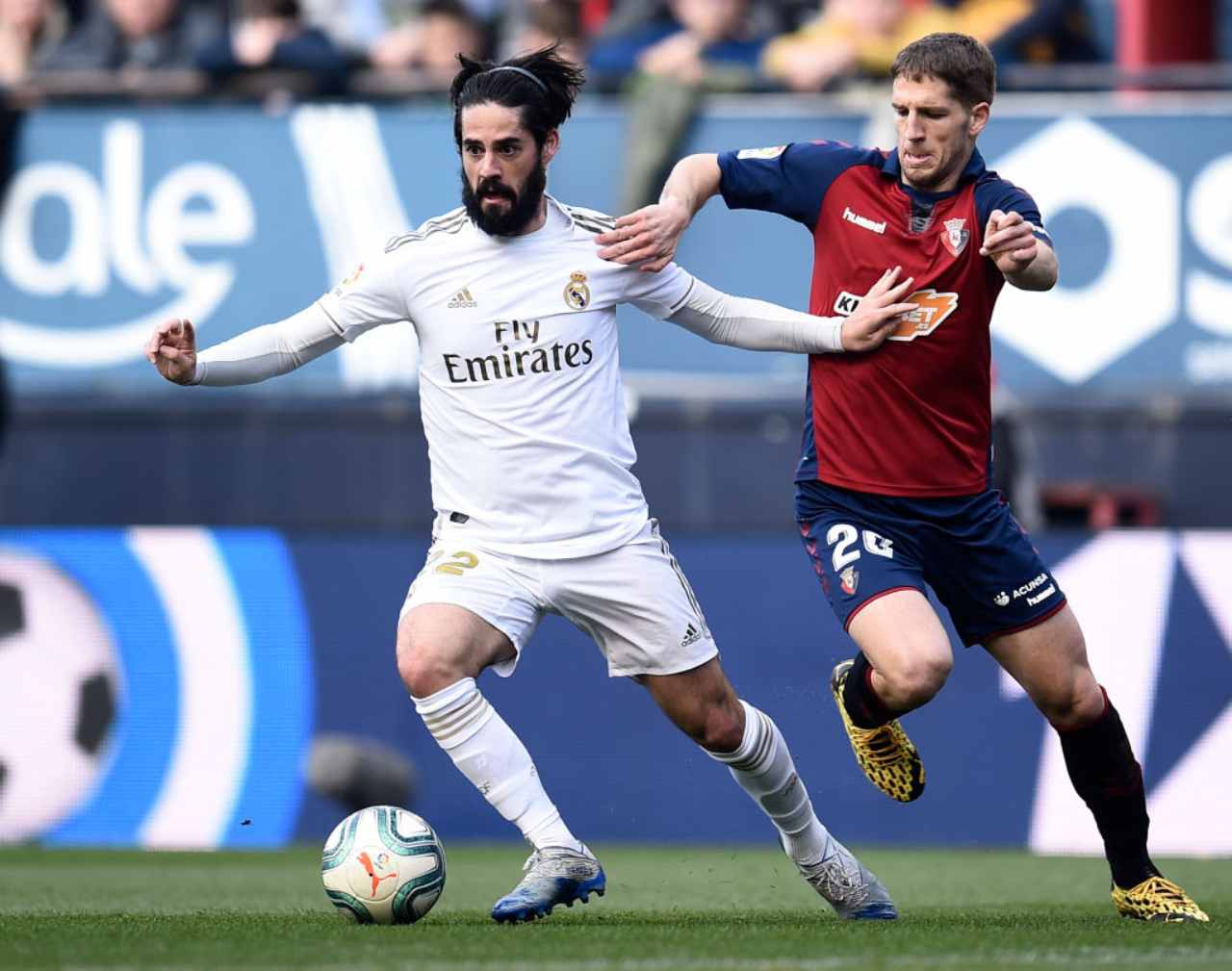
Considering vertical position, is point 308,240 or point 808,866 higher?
point 308,240

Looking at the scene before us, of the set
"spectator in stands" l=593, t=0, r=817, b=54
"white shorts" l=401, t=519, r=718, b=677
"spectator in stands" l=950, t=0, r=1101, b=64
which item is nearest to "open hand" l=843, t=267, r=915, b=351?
"white shorts" l=401, t=519, r=718, b=677

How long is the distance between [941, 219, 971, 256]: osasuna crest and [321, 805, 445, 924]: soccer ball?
228 cm

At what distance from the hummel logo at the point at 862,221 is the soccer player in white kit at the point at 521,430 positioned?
210 mm

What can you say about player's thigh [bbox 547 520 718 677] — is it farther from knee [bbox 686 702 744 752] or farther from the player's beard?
the player's beard

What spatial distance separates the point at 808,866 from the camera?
6609 millimetres

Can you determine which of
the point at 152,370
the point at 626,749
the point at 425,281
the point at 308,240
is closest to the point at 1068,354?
the point at 626,749

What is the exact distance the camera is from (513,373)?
20.6 ft

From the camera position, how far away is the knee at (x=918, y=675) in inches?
243

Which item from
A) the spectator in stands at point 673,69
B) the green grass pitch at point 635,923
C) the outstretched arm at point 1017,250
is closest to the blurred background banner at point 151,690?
the green grass pitch at point 635,923

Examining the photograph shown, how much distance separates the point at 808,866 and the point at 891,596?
91 cm

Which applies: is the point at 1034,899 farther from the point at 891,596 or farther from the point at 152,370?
the point at 152,370

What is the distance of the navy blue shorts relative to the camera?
6.41 metres

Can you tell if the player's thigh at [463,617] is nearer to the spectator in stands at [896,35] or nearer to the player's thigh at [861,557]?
the player's thigh at [861,557]

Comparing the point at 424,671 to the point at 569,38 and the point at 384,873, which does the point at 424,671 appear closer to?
the point at 384,873
